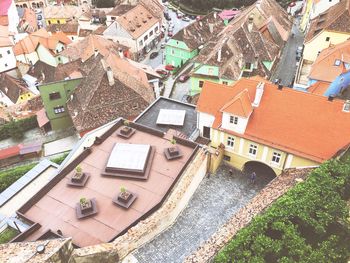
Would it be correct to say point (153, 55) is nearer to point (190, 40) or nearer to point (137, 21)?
point (137, 21)

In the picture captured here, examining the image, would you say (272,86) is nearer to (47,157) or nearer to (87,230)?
(87,230)

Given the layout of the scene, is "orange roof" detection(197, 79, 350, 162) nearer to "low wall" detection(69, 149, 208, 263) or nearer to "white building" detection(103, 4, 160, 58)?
"low wall" detection(69, 149, 208, 263)

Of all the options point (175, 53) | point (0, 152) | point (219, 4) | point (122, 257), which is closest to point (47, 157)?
point (0, 152)

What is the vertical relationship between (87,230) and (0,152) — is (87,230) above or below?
above

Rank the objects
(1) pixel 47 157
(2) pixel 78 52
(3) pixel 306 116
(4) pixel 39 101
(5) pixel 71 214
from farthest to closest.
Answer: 1. (2) pixel 78 52
2. (4) pixel 39 101
3. (1) pixel 47 157
4. (3) pixel 306 116
5. (5) pixel 71 214

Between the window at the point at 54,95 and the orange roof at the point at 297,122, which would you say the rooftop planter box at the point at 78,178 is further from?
the window at the point at 54,95

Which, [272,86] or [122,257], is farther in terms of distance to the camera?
[272,86]
